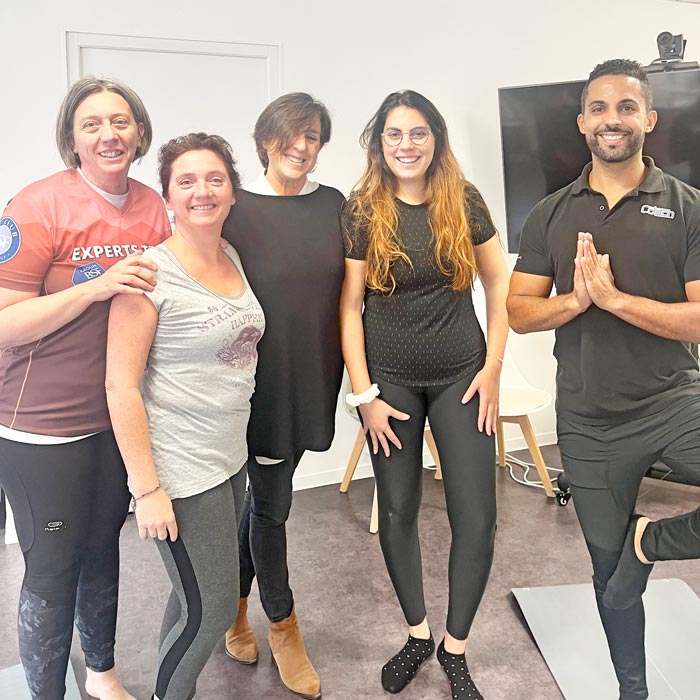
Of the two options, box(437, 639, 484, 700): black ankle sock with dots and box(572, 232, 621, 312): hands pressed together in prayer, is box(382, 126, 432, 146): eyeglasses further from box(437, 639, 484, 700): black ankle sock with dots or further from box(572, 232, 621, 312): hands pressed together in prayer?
box(437, 639, 484, 700): black ankle sock with dots

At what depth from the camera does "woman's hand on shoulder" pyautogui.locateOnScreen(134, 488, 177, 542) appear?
146 cm

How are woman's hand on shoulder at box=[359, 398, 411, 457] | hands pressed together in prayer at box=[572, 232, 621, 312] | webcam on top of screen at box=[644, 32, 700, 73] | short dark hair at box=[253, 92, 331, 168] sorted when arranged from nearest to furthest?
hands pressed together in prayer at box=[572, 232, 621, 312]
short dark hair at box=[253, 92, 331, 168]
woman's hand on shoulder at box=[359, 398, 411, 457]
webcam on top of screen at box=[644, 32, 700, 73]

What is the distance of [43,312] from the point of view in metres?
1.46

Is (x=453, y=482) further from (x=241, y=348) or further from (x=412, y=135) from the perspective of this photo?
(x=412, y=135)

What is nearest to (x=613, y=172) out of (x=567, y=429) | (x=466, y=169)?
(x=567, y=429)

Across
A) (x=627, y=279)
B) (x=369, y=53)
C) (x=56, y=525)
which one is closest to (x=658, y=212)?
(x=627, y=279)

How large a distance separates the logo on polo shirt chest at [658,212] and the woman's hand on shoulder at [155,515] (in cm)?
127

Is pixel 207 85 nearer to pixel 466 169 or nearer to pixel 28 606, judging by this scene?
pixel 466 169

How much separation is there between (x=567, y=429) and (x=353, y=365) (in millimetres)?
576

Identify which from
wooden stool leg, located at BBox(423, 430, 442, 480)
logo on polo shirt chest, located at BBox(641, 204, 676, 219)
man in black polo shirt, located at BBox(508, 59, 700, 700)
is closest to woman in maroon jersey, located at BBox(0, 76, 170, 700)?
man in black polo shirt, located at BBox(508, 59, 700, 700)

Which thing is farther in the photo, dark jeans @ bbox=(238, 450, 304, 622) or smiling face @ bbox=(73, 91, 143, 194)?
dark jeans @ bbox=(238, 450, 304, 622)

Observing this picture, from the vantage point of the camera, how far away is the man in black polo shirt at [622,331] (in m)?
1.64

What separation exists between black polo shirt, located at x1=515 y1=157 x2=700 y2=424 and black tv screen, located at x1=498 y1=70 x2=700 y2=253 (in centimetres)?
158

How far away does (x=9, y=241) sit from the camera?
57.6 inches
